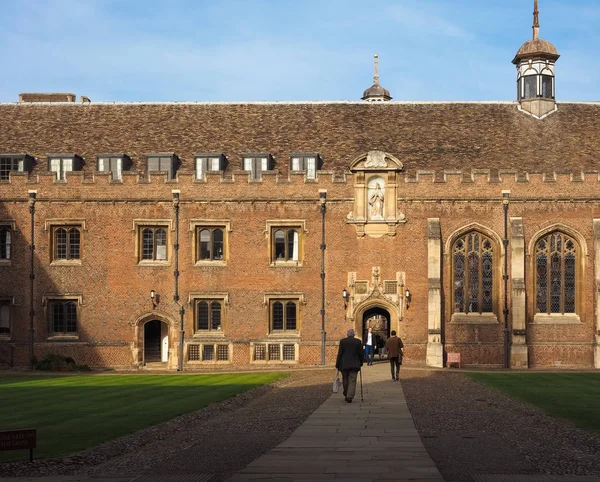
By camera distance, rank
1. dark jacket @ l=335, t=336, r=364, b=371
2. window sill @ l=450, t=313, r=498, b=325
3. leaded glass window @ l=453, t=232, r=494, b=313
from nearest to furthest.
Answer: dark jacket @ l=335, t=336, r=364, b=371
window sill @ l=450, t=313, r=498, b=325
leaded glass window @ l=453, t=232, r=494, b=313

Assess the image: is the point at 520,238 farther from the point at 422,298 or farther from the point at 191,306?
the point at 191,306

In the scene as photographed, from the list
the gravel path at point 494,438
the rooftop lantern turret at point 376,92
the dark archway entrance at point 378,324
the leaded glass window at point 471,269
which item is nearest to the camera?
the gravel path at point 494,438

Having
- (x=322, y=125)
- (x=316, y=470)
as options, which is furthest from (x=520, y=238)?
(x=316, y=470)

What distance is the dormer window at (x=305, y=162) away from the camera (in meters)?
41.1

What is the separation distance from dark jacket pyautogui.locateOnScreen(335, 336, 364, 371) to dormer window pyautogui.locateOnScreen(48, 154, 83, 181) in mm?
22624

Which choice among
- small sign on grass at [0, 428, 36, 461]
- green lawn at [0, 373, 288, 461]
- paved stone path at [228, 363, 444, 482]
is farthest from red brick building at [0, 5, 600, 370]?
small sign on grass at [0, 428, 36, 461]

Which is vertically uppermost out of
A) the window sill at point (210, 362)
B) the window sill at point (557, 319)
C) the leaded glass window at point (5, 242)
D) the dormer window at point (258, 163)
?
the dormer window at point (258, 163)

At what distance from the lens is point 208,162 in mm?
41375

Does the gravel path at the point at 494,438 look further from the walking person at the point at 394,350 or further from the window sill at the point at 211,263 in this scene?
the window sill at the point at 211,263

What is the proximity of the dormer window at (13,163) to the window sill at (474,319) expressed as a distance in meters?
19.0

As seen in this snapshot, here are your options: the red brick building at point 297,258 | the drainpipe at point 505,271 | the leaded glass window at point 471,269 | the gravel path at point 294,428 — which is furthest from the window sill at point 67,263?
the drainpipe at point 505,271

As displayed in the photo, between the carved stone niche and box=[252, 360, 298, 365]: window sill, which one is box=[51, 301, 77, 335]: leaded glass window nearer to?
box=[252, 360, 298, 365]: window sill

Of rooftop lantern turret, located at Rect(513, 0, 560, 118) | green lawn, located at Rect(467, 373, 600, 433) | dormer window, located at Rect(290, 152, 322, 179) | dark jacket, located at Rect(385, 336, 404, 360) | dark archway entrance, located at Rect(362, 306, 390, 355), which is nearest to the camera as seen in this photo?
green lawn, located at Rect(467, 373, 600, 433)

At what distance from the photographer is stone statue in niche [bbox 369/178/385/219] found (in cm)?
3978
